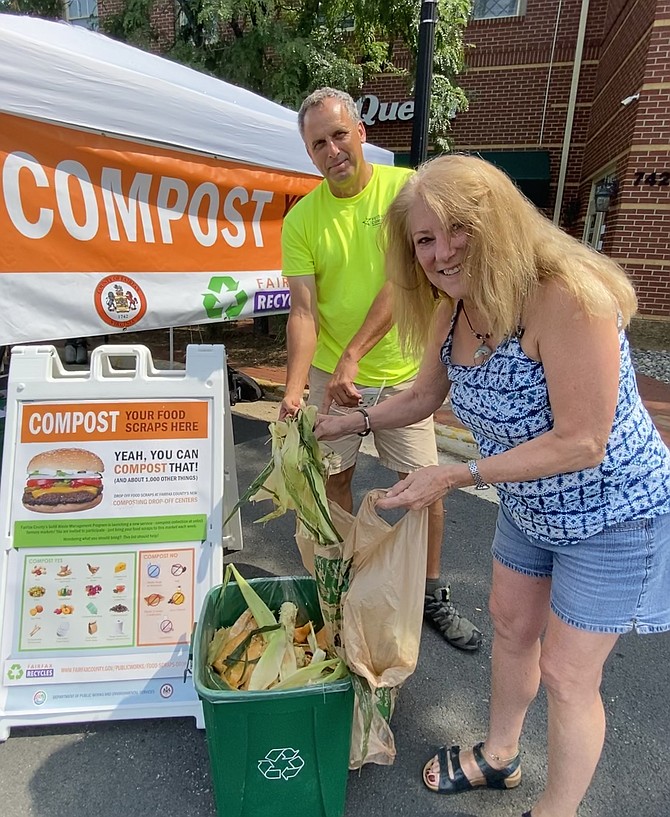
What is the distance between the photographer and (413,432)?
8.48 ft

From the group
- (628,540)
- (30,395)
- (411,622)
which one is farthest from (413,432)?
(30,395)

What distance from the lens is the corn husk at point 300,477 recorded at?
1.86m

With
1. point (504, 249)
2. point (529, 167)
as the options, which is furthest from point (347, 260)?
point (529, 167)

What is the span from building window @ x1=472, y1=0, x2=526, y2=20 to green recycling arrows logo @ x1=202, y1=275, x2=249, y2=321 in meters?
10.5

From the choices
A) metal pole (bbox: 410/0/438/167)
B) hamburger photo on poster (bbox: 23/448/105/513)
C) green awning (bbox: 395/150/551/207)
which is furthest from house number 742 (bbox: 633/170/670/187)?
hamburger photo on poster (bbox: 23/448/105/513)

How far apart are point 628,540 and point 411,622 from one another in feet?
1.97

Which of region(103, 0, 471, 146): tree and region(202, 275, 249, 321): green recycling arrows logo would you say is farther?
region(103, 0, 471, 146): tree

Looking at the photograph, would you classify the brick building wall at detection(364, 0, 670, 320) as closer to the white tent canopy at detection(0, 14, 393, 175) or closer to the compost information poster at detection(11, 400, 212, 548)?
the white tent canopy at detection(0, 14, 393, 175)

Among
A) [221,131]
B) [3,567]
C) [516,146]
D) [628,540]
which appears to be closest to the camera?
[628,540]

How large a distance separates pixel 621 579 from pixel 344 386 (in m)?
1.21

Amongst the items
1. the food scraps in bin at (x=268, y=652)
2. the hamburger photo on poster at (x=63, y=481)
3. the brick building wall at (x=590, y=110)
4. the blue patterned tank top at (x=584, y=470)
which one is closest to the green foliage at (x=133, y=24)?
the brick building wall at (x=590, y=110)

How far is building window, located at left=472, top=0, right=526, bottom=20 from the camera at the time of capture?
36.8ft

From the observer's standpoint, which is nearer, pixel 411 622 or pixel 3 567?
pixel 411 622

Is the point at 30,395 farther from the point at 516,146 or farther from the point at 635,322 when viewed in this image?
the point at 516,146
